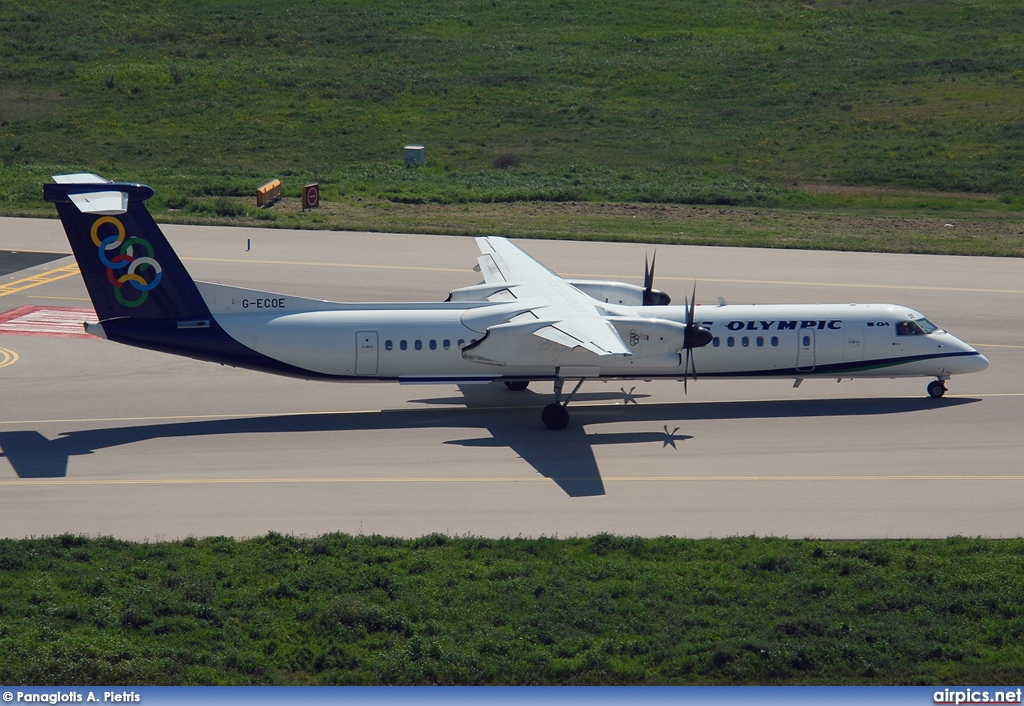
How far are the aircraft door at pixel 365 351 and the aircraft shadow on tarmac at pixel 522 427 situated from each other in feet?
4.56

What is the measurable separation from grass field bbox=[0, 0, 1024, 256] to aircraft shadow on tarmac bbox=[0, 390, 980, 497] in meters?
20.3

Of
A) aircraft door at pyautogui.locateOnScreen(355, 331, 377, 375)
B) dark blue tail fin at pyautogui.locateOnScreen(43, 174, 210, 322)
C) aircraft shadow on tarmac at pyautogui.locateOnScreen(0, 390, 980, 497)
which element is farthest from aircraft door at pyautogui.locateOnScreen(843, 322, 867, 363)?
dark blue tail fin at pyautogui.locateOnScreen(43, 174, 210, 322)

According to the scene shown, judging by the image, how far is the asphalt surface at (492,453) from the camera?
78.3 ft

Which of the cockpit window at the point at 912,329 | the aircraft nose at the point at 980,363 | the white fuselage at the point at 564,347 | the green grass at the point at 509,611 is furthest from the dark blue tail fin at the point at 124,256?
the aircraft nose at the point at 980,363

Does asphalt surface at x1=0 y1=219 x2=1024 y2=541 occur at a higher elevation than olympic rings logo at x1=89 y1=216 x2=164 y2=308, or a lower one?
lower

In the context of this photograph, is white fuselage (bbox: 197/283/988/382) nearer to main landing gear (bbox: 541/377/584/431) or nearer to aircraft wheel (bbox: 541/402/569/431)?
main landing gear (bbox: 541/377/584/431)

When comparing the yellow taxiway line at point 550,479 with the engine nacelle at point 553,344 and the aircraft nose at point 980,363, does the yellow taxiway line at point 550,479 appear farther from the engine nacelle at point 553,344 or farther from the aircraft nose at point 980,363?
the aircraft nose at point 980,363

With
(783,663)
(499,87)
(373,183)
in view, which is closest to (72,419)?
(783,663)

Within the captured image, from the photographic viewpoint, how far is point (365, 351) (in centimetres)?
2967

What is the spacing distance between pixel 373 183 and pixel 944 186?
3116 cm

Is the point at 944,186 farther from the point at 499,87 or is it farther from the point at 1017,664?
the point at 1017,664

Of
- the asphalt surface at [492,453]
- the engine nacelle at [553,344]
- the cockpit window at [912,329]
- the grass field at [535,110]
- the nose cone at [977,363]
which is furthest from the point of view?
the grass field at [535,110]

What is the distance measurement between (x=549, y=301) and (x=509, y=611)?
12.7 meters

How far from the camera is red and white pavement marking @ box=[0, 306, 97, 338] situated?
122 feet
